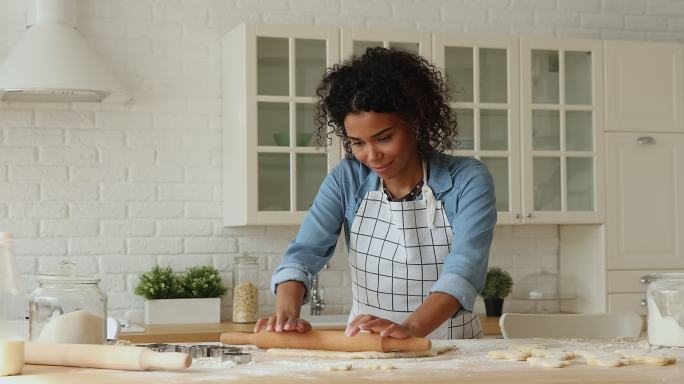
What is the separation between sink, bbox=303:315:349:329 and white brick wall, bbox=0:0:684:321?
0.77 ft

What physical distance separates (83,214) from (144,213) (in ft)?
0.85

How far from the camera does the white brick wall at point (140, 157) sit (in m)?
4.45

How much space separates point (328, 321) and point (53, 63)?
1.53 metres

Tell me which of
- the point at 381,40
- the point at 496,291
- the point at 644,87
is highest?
the point at 381,40

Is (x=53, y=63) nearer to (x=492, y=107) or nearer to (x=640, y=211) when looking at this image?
(x=492, y=107)

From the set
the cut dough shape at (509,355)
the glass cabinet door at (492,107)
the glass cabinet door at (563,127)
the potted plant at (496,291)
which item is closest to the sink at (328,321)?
the potted plant at (496,291)

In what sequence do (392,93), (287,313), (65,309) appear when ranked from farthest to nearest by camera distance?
(392,93)
(287,313)
(65,309)

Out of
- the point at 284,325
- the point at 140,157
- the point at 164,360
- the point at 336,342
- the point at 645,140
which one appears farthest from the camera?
the point at 645,140

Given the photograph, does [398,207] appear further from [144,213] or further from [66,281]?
[144,213]

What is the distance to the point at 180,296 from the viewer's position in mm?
4457

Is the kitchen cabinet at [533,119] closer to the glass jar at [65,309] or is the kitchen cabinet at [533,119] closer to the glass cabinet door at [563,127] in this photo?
the glass cabinet door at [563,127]

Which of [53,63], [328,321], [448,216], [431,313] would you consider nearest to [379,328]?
[431,313]

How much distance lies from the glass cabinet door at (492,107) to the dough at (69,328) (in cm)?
289

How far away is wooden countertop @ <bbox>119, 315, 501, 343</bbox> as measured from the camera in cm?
397
